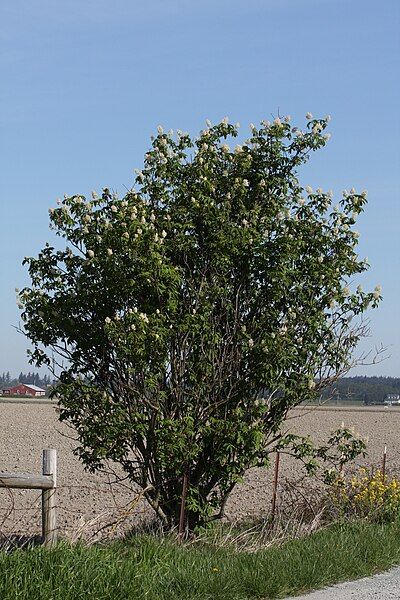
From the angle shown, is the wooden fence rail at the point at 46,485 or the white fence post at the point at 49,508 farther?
the white fence post at the point at 49,508

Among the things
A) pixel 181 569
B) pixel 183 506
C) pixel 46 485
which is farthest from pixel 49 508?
pixel 183 506

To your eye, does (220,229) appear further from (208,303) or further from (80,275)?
(80,275)

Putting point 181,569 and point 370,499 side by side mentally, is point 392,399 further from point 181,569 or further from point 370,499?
point 181,569

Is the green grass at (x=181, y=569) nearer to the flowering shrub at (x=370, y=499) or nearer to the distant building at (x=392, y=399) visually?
the flowering shrub at (x=370, y=499)

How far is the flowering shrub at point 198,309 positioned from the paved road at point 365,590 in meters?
2.27

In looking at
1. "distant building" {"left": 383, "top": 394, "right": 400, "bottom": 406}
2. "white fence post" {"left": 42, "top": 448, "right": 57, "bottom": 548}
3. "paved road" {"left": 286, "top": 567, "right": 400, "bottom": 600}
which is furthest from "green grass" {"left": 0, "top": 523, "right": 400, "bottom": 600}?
"distant building" {"left": 383, "top": 394, "right": 400, "bottom": 406}

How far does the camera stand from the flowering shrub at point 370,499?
40.5 feet

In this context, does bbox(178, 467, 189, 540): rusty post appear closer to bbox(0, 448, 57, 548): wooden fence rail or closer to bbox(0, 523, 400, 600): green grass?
bbox(0, 523, 400, 600): green grass

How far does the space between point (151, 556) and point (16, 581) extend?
183 cm

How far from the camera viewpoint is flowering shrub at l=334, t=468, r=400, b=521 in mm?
12359

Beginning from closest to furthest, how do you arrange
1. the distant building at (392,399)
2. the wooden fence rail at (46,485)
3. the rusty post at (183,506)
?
the wooden fence rail at (46,485) → the rusty post at (183,506) → the distant building at (392,399)

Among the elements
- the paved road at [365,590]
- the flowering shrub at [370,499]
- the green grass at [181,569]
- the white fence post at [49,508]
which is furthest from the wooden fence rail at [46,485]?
the flowering shrub at [370,499]

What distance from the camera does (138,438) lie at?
1107 centimetres

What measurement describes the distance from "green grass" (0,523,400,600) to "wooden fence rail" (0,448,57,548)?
68 cm
